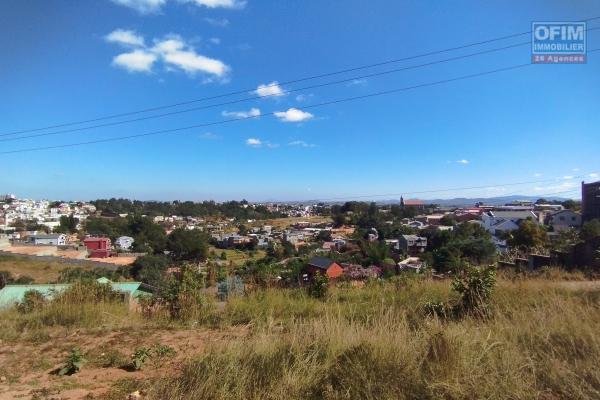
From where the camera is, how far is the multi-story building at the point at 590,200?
29.5 meters

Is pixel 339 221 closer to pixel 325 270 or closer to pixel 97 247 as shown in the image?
pixel 97 247

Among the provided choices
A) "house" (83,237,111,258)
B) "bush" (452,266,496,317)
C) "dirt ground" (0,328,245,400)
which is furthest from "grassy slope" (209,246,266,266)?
"bush" (452,266,496,317)

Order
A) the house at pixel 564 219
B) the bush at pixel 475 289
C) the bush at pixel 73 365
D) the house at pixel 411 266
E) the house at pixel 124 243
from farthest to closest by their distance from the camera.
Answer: the house at pixel 124 243, the house at pixel 564 219, the house at pixel 411 266, the bush at pixel 475 289, the bush at pixel 73 365

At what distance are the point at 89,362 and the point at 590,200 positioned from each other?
37.5m

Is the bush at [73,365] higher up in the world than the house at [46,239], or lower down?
higher up

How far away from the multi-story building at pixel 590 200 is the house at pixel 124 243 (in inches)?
2275

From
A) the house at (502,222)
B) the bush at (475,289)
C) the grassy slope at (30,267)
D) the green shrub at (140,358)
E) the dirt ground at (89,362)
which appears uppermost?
the bush at (475,289)

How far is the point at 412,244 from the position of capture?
38.4 meters

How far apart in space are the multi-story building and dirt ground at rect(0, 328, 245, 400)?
113 ft

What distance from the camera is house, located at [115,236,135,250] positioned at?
5859cm

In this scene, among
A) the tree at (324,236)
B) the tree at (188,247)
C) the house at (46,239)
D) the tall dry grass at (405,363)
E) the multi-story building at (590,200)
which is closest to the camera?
the tall dry grass at (405,363)

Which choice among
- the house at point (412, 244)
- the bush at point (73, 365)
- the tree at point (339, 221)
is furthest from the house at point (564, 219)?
the bush at point (73, 365)

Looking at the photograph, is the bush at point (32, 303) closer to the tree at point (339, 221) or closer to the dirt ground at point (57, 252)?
the dirt ground at point (57, 252)

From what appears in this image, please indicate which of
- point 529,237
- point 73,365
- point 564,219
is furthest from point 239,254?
point 73,365
